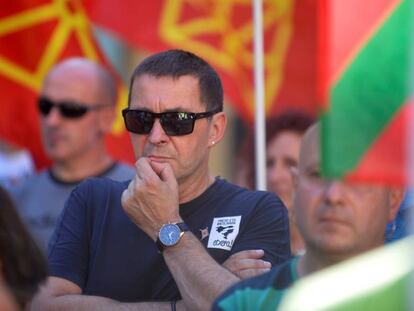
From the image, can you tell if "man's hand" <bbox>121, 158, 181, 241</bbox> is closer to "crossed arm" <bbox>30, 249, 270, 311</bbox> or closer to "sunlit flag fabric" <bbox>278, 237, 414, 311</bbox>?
"crossed arm" <bbox>30, 249, 270, 311</bbox>

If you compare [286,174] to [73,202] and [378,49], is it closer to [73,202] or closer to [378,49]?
[73,202]

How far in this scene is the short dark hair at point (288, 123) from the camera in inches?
269

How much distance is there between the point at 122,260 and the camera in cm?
465

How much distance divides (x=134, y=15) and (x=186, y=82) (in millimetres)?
2763

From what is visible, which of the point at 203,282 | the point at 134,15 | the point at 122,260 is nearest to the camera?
the point at 203,282

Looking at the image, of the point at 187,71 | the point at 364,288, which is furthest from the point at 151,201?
the point at 364,288

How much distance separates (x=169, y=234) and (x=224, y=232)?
0.90 ft

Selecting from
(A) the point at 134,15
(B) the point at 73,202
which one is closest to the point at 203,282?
(B) the point at 73,202

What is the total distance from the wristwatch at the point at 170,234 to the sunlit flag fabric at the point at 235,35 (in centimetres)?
311

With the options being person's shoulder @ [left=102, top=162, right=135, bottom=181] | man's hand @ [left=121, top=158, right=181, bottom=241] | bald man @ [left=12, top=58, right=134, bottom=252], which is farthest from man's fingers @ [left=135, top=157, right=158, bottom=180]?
bald man @ [left=12, top=58, right=134, bottom=252]

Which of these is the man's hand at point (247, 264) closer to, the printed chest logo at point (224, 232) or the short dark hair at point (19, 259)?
the printed chest logo at point (224, 232)

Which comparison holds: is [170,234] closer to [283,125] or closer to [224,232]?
[224,232]

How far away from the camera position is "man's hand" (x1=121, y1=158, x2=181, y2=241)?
454cm

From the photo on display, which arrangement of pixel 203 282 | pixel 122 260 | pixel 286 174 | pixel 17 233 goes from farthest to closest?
pixel 286 174 → pixel 122 260 → pixel 203 282 → pixel 17 233
